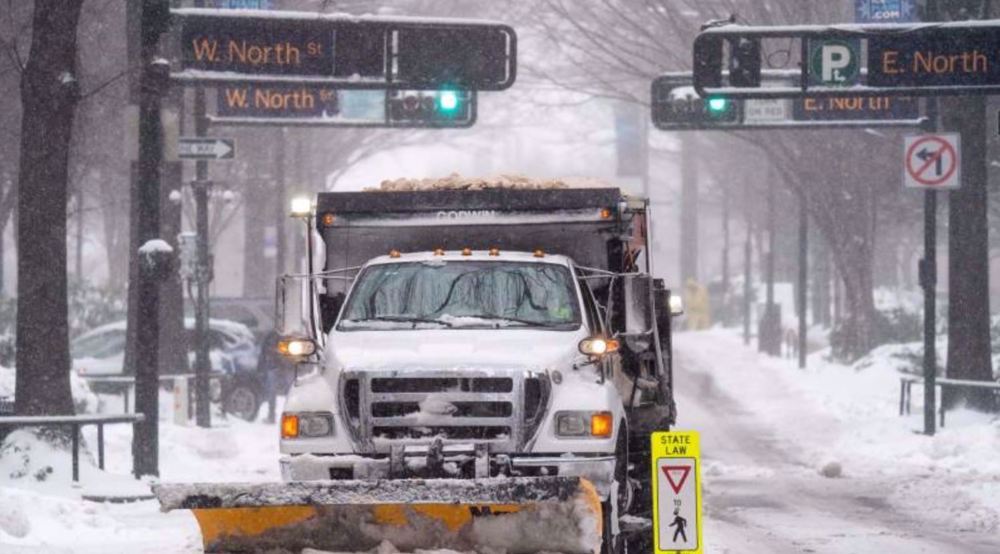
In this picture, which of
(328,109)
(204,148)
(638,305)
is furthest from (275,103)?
(638,305)

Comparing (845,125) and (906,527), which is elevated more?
(845,125)

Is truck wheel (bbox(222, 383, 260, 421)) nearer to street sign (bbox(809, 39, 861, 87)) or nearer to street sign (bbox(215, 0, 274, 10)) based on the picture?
street sign (bbox(215, 0, 274, 10))

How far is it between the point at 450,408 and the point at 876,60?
431 inches

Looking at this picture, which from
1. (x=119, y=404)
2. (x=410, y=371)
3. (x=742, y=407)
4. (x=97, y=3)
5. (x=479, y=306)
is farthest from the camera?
(x=742, y=407)

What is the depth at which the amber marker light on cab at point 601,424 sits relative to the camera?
474 inches

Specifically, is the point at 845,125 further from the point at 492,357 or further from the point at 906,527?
the point at 492,357

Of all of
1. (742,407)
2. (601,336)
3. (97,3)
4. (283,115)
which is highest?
(97,3)

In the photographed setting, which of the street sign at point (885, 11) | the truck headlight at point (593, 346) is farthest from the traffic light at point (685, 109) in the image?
the truck headlight at point (593, 346)

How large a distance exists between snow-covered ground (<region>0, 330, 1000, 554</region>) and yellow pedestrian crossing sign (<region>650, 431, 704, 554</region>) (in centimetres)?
213

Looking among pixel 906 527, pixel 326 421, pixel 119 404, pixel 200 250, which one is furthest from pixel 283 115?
pixel 326 421

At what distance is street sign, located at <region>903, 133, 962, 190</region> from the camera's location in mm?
25016

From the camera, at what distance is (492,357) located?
12148mm

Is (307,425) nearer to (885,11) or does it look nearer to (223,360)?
(885,11)

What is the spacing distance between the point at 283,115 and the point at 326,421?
14.1 m
